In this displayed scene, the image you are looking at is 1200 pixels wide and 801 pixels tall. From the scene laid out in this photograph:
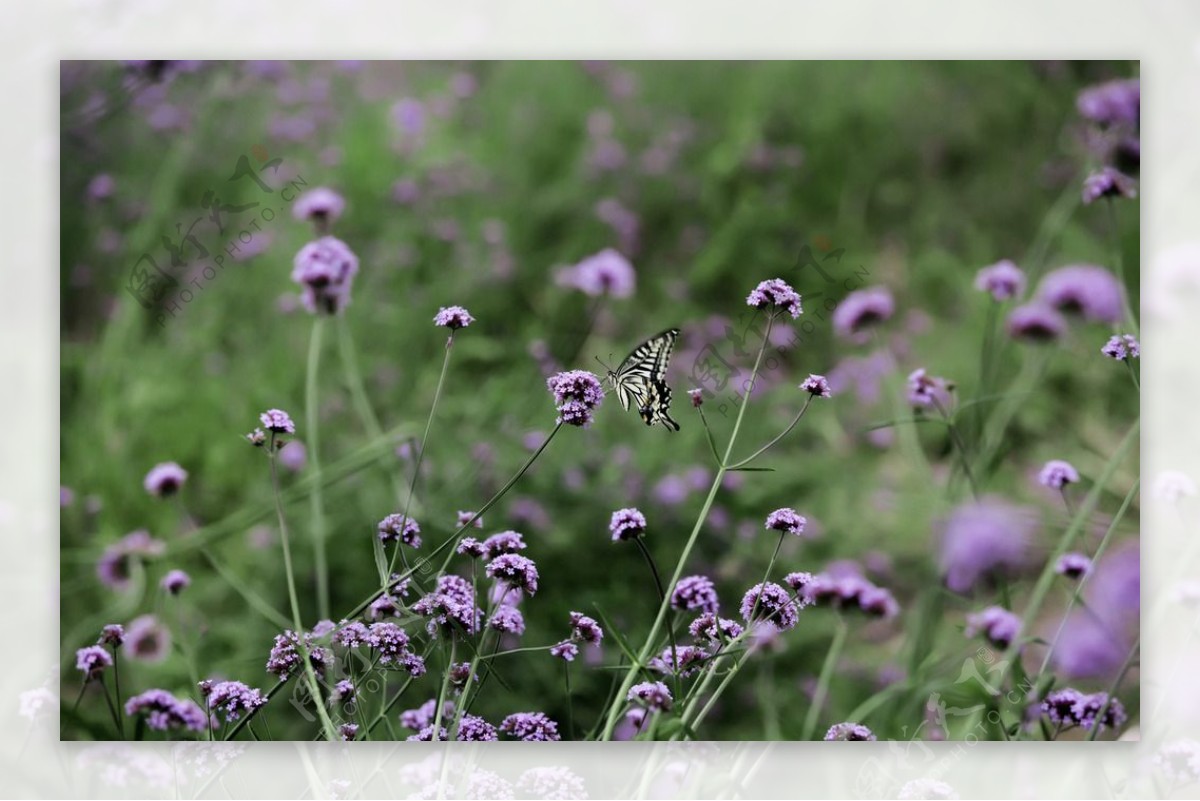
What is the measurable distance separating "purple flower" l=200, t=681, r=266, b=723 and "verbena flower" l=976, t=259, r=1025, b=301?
3.98ft

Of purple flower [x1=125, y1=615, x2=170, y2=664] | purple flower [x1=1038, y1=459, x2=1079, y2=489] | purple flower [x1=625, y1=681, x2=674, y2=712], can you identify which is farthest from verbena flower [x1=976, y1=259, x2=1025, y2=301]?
purple flower [x1=125, y1=615, x2=170, y2=664]

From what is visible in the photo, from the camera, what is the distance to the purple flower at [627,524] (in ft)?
5.16

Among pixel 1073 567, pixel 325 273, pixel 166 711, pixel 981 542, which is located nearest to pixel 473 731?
pixel 166 711

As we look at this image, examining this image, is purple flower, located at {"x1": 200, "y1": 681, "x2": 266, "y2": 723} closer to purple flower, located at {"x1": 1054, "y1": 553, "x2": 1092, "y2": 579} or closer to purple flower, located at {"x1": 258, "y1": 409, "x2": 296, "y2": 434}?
purple flower, located at {"x1": 258, "y1": 409, "x2": 296, "y2": 434}

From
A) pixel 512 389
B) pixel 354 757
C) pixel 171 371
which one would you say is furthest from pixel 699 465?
pixel 171 371

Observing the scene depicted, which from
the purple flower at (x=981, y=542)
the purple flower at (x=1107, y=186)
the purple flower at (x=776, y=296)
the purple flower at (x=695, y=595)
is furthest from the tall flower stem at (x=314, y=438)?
the purple flower at (x=1107, y=186)

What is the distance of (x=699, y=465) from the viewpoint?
1704mm

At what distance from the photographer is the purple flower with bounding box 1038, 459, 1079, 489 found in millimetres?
1646

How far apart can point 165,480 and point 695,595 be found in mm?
794

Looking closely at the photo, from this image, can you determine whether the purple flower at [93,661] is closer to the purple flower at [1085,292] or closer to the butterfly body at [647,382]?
the butterfly body at [647,382]

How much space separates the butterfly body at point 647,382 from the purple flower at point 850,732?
512 mm

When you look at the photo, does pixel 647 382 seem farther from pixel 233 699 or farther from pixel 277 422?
pixel 233 699

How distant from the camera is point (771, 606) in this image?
1.57 m

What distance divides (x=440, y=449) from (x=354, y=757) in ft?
1.53
